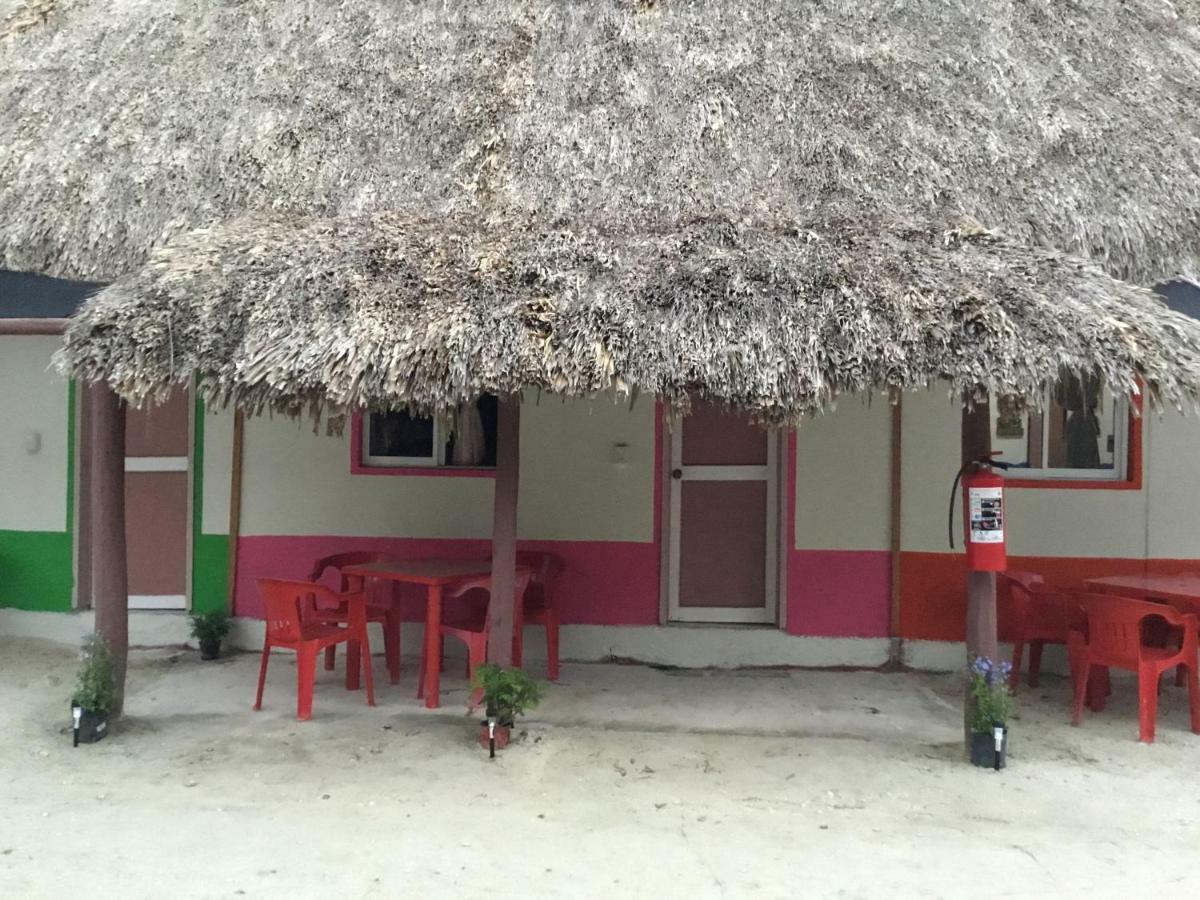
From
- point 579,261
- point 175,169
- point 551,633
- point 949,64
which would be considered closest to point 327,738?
point 551,633

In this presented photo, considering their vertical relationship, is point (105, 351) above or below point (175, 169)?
below

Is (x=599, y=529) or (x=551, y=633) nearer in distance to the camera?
(x=551, y=633)

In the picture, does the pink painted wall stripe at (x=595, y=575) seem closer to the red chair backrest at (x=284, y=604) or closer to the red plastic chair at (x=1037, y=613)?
the red chair backrest at (x=284, y=604)

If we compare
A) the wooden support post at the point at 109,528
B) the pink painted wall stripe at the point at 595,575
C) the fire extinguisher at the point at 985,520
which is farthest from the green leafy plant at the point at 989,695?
the wooden support post at the point at 109,528

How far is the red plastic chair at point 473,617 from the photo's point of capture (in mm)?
4957

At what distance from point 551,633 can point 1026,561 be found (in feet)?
10.4

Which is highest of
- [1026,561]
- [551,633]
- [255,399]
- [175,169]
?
[175,169]

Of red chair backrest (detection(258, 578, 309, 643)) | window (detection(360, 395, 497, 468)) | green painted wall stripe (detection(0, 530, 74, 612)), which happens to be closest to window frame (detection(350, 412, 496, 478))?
window (detection(360, 395, 497, 468))

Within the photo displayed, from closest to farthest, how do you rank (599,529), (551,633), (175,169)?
1. (175,169)
2. (551,633)
3. (599,529)

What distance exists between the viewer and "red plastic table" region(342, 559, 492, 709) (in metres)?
5.03

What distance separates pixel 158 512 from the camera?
21.9ft

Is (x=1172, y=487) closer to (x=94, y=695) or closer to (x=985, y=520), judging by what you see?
(x=985, y=520)

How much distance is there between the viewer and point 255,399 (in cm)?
397

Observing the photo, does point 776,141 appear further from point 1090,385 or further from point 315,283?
point 315,283
